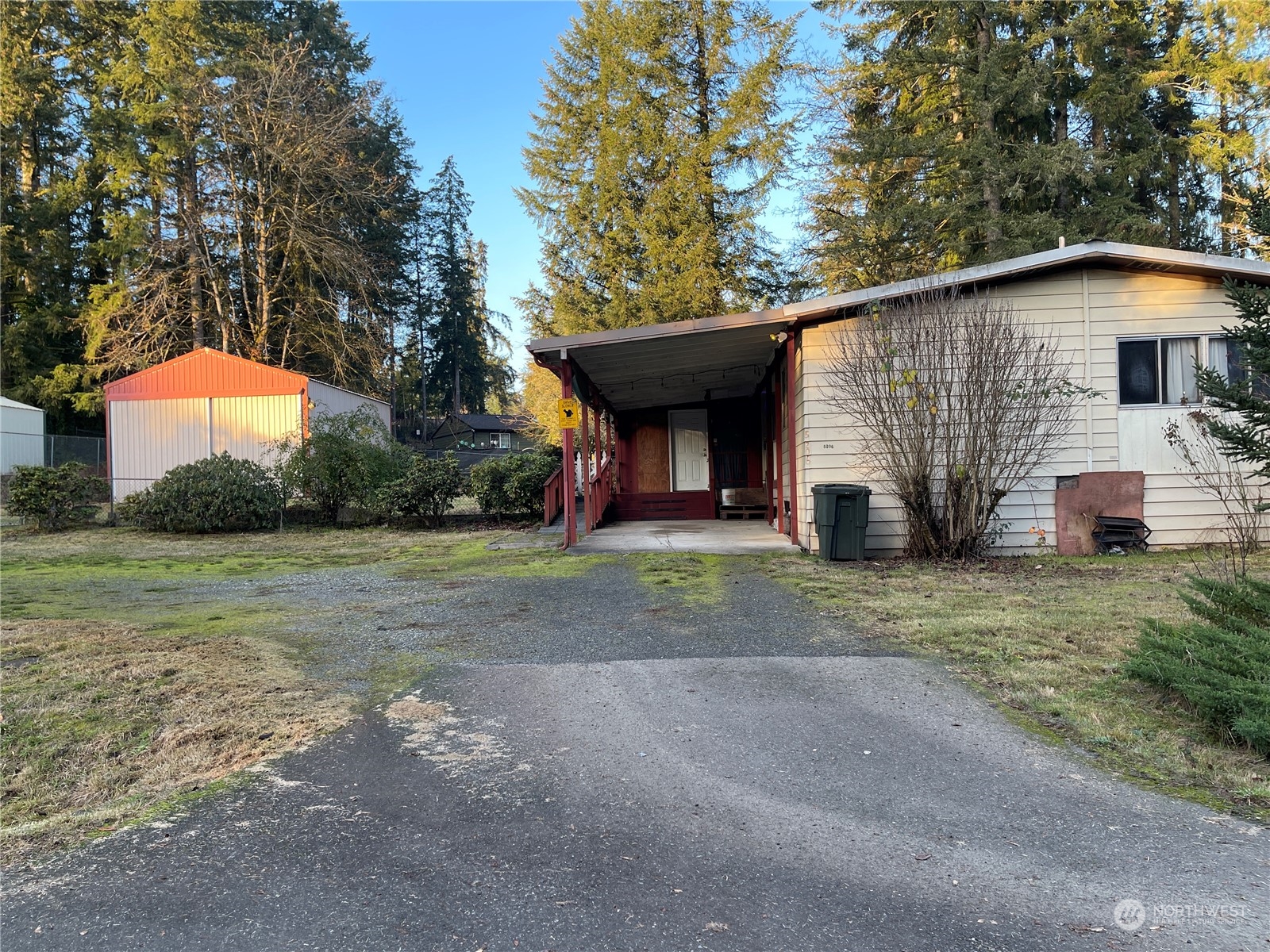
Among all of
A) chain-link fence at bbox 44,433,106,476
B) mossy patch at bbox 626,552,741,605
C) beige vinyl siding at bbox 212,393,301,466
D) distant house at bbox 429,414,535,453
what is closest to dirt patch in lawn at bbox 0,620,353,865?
mossy patch at bbox 626,552,741,605

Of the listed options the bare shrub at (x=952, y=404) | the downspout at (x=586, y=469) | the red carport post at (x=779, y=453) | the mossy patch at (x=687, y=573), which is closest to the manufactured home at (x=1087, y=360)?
the bare shrub at (x=952, y=404)

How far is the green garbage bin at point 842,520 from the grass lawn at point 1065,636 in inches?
12.9

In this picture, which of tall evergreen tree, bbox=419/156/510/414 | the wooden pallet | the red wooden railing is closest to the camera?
the red wooden railing

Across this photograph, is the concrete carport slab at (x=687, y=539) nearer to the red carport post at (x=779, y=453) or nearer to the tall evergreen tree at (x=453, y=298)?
the red carport post at (x=779, y=453)

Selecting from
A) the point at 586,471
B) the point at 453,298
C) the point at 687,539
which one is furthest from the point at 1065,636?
the point at 453,298

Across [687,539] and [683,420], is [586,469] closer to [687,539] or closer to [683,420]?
[687,539]

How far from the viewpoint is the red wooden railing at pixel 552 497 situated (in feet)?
46.6

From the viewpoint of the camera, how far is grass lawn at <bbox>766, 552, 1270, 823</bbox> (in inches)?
→ 128

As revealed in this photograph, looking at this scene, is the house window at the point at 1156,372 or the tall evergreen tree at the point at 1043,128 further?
the tall evergreen tree at the point at 1043,128

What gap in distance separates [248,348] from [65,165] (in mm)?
10396

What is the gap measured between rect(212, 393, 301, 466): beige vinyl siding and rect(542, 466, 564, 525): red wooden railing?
6.40 meters

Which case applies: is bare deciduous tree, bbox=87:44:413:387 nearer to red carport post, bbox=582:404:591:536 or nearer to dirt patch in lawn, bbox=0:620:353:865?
red carport post, bbox=582:404:591:536

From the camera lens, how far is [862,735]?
145 inches

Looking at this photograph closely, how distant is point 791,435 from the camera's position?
11438 millimetres
